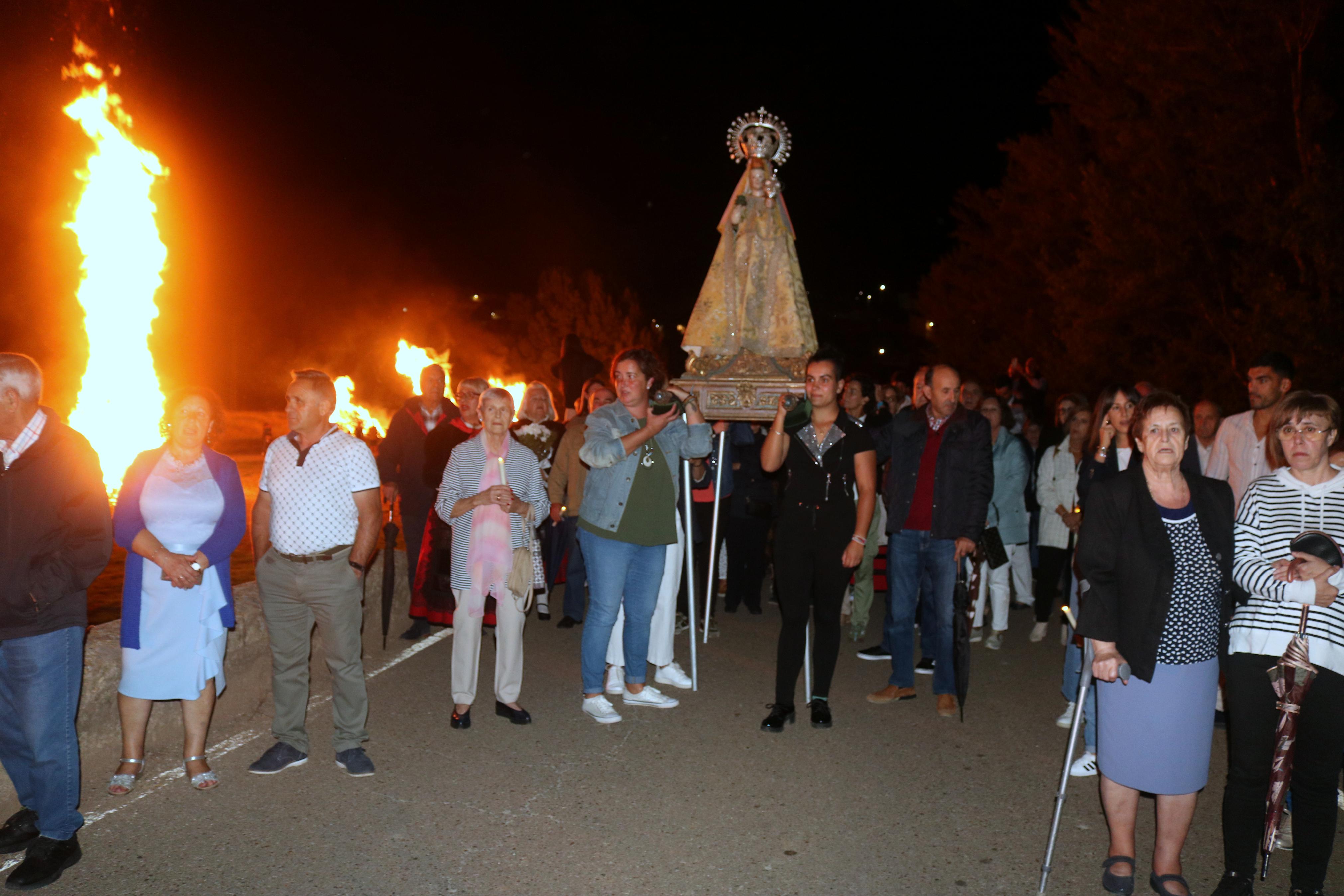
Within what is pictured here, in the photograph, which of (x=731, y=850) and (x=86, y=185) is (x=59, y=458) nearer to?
(x=731, y=850)

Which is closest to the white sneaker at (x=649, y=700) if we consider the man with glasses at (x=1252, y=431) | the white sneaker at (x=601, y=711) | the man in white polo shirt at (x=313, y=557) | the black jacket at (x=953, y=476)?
the white sneaker at (x=601, y=711)

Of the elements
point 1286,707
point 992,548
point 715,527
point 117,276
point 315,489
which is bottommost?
point 1286,707

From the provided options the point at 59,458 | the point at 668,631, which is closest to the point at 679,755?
the point at 668,631

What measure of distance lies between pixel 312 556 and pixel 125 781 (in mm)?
1391

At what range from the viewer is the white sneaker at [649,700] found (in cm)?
644

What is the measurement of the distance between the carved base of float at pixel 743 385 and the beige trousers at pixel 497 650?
186cm

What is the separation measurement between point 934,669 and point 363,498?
3901 millimetres

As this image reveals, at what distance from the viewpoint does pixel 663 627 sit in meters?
7.16

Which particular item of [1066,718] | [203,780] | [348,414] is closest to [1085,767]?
[1066,718]

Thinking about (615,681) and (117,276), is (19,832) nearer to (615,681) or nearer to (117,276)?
(615,681)

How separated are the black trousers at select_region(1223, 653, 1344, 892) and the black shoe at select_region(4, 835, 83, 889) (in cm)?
483

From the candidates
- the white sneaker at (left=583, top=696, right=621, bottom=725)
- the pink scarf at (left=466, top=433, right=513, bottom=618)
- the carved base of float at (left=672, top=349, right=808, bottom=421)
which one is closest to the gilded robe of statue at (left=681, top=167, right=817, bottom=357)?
the carved base of float at (left=672, top=349, right=808, bottom=421)

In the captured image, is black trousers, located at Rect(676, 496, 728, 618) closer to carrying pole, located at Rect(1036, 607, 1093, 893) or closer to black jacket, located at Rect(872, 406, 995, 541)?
black jacket, located at Rect(872, 406, 995, 541)

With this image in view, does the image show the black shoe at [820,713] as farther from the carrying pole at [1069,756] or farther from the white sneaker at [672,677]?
the carrying pole at [1069,756]
